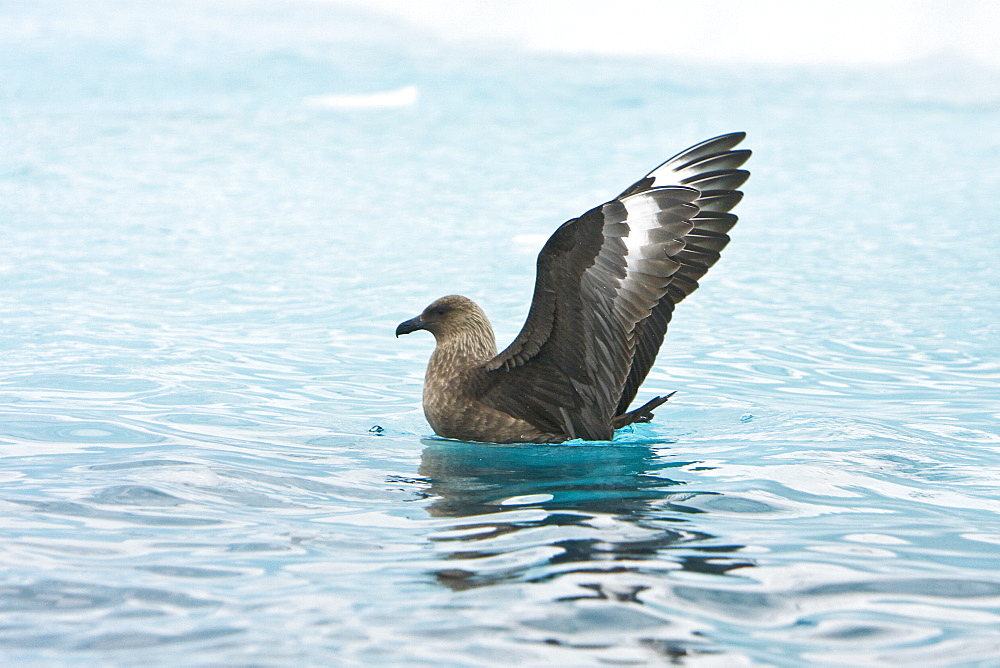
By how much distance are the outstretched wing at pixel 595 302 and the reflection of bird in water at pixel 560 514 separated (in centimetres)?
26

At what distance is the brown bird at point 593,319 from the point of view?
4449 mm

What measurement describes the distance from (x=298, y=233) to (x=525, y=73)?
8267 mm

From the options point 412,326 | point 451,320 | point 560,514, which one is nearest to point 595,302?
point 560,514

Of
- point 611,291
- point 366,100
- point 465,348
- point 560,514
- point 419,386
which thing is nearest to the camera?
point 560,514

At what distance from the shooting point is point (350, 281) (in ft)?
30.1

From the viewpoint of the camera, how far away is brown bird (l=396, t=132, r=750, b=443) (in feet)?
14.6

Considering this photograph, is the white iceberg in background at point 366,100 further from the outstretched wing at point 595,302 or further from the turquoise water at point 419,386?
the outstretched wing at point 595,302

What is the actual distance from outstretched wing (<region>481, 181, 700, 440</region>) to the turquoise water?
264 millimetres

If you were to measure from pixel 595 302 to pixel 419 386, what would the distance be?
226 cm

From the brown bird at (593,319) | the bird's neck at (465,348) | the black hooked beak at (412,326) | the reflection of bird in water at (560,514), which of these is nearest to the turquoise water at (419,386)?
the reflection of bird in water at (560,514)

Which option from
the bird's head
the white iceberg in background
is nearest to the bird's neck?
the bird's head

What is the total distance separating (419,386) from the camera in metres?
6.64

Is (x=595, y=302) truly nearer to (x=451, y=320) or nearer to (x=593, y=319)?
(x=593, y=319)

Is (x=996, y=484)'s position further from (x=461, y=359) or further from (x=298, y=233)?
(x=298, y=233)
